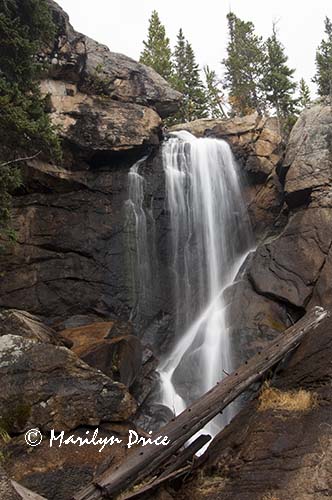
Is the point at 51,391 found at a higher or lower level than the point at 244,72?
lower

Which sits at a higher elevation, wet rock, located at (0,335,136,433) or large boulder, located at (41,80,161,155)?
large boulder, located at (41,80,161,155)

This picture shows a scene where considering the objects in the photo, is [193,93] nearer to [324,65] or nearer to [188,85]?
[188,85]

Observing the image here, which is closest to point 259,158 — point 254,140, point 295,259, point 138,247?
point 254,140

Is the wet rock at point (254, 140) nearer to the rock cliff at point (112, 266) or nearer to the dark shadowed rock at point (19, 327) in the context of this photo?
the rock cliff at point (112, 266)

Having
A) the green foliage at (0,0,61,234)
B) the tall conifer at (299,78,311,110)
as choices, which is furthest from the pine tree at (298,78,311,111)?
the green foliage at (0,0,61,234)

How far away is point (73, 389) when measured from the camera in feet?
31.1

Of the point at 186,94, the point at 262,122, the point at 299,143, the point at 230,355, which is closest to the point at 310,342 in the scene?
the point at 230,355

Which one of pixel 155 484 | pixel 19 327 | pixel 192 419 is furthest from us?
pixel 19 327

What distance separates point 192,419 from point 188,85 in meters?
37.1

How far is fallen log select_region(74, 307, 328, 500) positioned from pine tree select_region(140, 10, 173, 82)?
1284 inches

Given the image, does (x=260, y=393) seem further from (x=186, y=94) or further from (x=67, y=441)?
(x=186, y=94)

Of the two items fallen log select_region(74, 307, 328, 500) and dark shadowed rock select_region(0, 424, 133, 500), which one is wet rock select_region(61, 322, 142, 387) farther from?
fallen log select_region(74, 307, 328, 500)

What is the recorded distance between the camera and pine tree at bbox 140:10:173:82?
127 feet

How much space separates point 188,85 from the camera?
131 feet
